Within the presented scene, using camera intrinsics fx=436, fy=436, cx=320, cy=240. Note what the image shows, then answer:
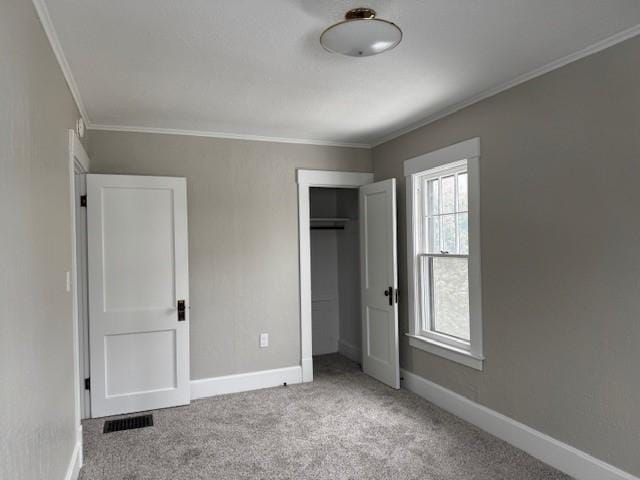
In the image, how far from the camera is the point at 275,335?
4.32 metres

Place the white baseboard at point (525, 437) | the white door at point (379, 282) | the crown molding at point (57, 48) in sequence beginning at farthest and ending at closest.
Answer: the white door at point (379, 282), the white baseboard at point (525, 437), the crown molding at point (57, 48)

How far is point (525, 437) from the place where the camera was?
2861mm

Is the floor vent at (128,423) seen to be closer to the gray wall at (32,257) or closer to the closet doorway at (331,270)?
the gray wall at (32,257)

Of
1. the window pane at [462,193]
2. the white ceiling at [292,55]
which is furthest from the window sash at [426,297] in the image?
the white ceiling at [292,55]

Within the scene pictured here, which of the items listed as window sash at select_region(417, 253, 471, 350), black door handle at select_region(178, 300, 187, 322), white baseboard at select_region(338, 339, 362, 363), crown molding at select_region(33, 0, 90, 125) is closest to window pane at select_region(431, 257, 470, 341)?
window sash at select_region(417, 253, 471, 350)

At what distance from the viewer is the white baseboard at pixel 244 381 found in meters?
4.00

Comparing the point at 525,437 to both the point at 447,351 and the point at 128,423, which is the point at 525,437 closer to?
the point at 447,351

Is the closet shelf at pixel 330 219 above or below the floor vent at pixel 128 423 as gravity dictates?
above

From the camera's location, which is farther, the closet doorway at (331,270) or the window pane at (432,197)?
the closet doorway at (331,270)

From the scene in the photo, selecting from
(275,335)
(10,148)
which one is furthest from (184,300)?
(10,148)

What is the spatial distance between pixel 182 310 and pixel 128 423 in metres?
0.95

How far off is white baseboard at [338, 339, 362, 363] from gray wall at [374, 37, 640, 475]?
1.86 meters

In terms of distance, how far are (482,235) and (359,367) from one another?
2328mm

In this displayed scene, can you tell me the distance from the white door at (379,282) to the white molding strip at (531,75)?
1.95ft
